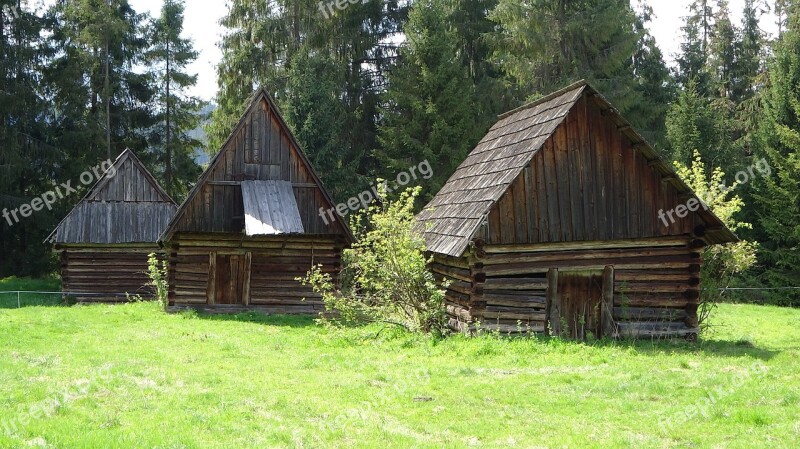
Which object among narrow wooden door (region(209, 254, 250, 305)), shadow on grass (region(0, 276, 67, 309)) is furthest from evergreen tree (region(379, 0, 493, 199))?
shadow on grass (region(0, 276, 67, 309))

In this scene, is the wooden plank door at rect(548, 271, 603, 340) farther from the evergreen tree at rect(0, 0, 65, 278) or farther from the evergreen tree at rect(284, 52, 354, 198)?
the evergreen tree at rect(0, 0, 65, 278)

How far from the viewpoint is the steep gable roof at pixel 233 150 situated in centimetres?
1908

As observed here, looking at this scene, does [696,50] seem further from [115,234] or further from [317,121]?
[115,234]

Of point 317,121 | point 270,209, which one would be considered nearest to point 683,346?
point 270,209

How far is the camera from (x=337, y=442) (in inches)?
277

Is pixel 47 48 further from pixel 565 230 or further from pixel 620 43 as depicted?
pixel 565 230

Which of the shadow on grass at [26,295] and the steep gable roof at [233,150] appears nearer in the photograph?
the steep gable roof at [233,150]

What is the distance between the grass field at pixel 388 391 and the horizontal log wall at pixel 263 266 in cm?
458

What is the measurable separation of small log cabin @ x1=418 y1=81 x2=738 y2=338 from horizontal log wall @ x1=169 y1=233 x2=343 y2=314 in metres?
6.38

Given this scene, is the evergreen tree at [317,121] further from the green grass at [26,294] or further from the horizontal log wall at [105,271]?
the green grass at [26,294]

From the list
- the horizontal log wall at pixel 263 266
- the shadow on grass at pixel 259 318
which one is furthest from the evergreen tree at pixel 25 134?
the shadow on grass at pixel 259 318

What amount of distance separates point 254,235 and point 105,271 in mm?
9011

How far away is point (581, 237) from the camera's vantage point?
14.2 m

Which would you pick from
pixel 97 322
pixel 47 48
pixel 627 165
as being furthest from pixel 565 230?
pixel 47 48
